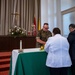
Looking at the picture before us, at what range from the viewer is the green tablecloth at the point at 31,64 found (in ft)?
9.32

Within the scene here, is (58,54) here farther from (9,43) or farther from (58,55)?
(9,43)

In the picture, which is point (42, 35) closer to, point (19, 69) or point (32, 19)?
point (19, 69)

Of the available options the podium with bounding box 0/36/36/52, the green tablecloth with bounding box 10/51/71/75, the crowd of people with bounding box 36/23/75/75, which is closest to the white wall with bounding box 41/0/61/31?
the podium with bounding box 0/36/36/52

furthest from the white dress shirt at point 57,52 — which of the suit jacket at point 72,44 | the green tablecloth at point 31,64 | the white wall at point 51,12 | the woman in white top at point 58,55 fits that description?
the white wall at point 51,12

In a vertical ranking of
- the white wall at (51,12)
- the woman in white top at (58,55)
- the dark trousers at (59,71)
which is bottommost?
the dark trousers at (59,71)

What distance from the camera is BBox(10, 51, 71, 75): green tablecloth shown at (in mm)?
2842

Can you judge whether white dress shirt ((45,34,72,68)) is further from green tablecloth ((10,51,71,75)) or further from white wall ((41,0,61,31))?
white wall ((41,0,61,31))

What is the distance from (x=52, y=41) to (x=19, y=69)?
0.86 metres

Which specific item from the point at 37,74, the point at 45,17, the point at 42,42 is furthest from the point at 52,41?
the point at 45,17

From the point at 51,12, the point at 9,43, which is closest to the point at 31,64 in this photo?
the point at 9,43

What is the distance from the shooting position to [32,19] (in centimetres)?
867

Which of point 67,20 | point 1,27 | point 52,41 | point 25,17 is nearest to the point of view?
point 52,41

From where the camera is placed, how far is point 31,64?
9.48 feet

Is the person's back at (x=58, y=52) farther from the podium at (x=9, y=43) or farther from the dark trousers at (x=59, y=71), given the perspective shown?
the podium at (x=9, y=43)
